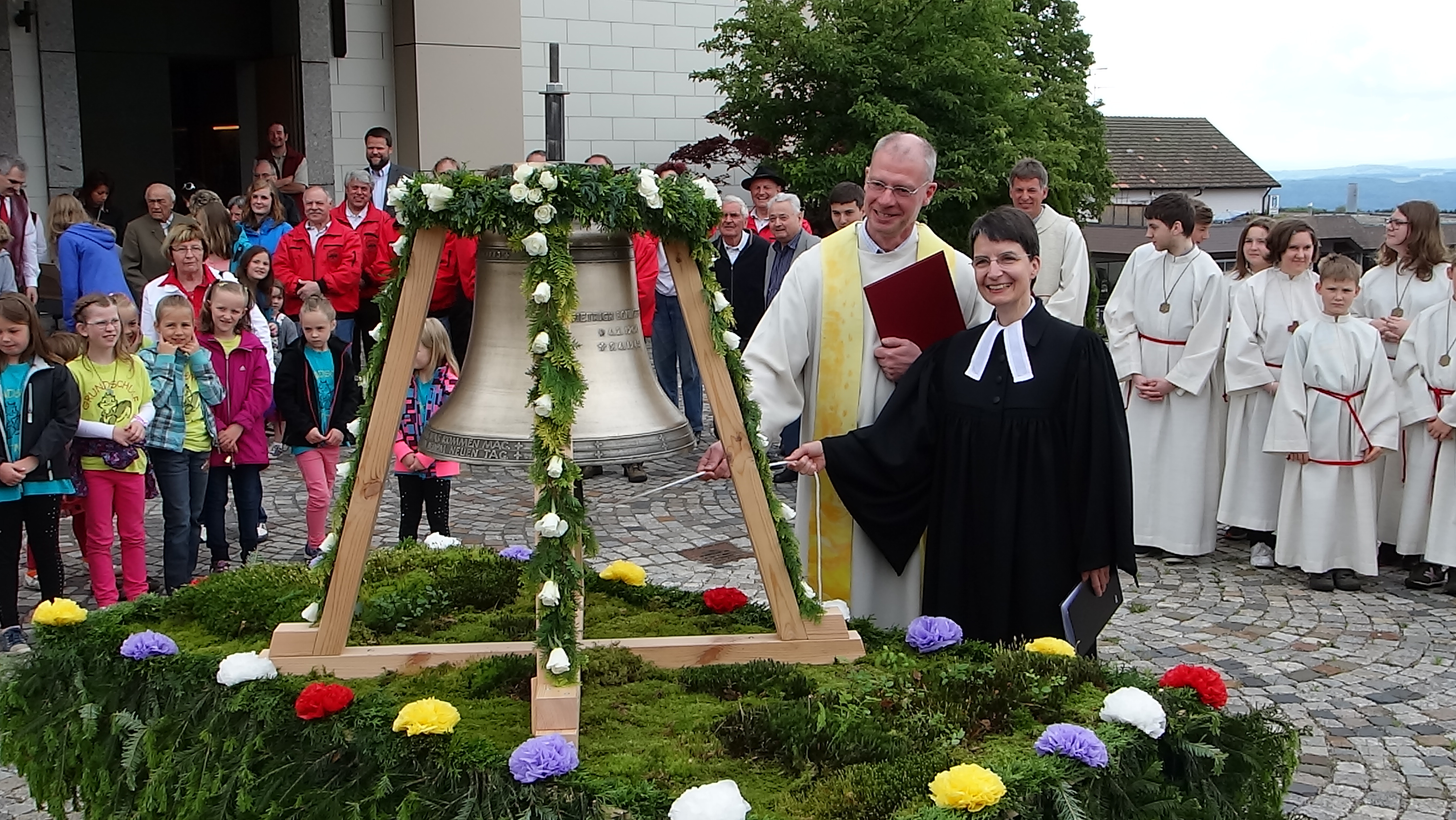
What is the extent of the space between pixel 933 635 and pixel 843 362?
4.24ft

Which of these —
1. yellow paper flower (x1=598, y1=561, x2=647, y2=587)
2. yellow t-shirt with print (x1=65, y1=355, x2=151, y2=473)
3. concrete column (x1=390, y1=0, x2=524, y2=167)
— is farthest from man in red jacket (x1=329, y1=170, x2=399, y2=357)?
yellow paper flower (x1=598, y1=561, x2=647, y2=587)

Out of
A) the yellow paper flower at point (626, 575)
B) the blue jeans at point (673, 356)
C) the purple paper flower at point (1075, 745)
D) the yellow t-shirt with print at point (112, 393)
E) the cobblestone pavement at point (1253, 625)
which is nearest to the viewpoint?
the purple paper flower at point (1075, 745)

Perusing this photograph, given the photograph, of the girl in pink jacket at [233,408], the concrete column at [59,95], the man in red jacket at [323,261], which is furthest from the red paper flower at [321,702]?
the concrete column at [59,95]

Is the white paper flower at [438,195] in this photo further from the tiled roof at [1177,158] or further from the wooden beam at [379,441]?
the tiled roof at [1177,158]

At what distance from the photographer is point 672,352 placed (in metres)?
10.5

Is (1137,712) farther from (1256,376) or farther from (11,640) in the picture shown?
(1256,376)

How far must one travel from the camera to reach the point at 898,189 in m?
4.32

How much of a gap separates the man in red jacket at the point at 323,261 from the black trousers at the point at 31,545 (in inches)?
136

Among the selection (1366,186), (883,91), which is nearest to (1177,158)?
(883,91)

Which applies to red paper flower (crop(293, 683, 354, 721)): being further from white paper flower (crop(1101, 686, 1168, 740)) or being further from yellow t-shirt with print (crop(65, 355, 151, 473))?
yellow t-shirt with print (crop(65, 355, 151, 473))

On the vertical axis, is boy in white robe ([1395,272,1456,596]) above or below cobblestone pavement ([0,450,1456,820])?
above

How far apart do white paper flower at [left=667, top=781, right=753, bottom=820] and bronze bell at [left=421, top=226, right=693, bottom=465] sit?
81cm

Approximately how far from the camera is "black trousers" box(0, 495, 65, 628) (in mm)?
5938

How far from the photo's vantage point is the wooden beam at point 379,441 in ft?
10.3
